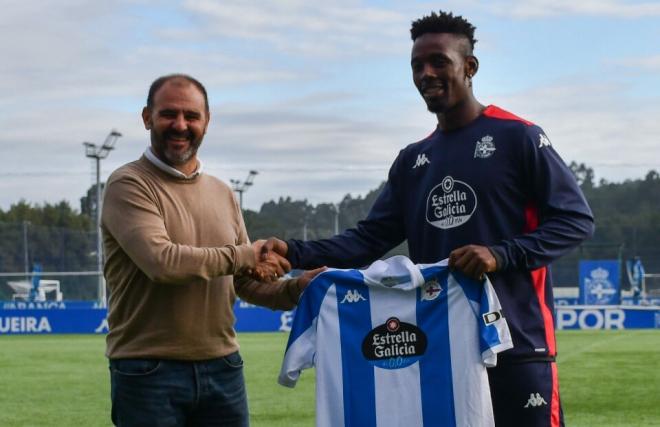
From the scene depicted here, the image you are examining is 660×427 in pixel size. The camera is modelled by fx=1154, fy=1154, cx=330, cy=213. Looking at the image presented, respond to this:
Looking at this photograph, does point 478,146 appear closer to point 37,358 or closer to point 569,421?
point 569,421

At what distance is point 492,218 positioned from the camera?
423 cm

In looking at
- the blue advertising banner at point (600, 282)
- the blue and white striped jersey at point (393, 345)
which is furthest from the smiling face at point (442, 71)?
the blue advertising banner at point (600, 282)

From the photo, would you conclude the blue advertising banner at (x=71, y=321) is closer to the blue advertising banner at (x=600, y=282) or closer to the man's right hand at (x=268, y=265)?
the blue advertising banner at (x=600, y=282)

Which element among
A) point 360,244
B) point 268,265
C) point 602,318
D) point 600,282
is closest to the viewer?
point 268,265

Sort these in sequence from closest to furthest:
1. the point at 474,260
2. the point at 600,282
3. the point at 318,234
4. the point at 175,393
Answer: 1. the point at 474,260
2. the point at 175,393
3. the point at 600,282
4. the point at 318,234

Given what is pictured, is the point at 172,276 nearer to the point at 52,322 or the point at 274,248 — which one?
the point at 274,248

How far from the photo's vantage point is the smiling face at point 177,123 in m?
4.38

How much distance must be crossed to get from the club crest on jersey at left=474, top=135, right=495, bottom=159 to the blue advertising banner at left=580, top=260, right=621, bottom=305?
1148 inches

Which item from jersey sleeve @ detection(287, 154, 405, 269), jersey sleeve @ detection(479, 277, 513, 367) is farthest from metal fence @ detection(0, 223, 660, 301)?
jersey sleeve @ detection(479, 277, 513, 367)

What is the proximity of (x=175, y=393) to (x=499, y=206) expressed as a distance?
4.56 ft

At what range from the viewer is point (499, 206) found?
4.21m

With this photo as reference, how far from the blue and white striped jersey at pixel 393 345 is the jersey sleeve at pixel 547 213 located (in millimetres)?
218

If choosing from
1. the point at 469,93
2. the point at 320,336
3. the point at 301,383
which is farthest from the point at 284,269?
the point at 301,383

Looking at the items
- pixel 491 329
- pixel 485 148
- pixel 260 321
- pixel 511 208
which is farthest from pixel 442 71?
pixel 260 321
